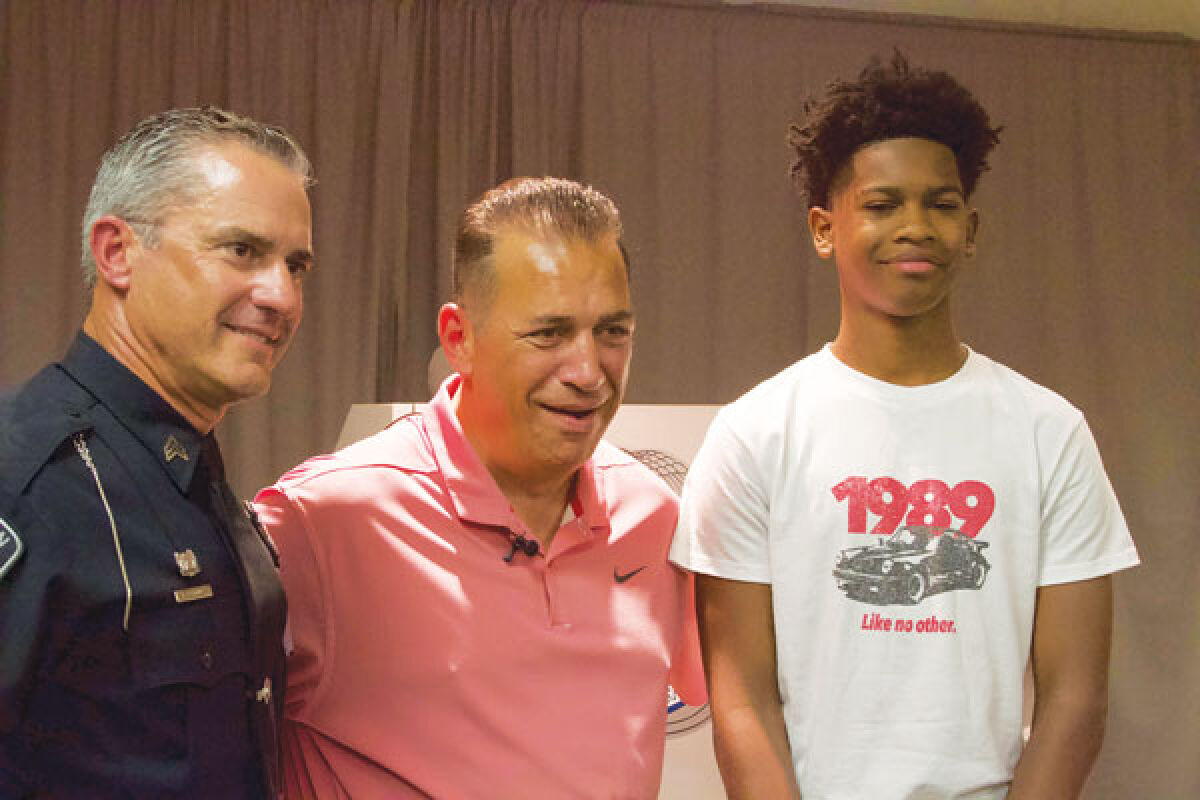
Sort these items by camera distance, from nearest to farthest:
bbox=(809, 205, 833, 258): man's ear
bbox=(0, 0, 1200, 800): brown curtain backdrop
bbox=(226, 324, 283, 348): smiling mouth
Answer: bbox=(226, 324, 283, 348): smiling mouth
bbox=(809, 205, 833, 258): man's ear
bbox=(0, 0, 1200, 800): brown curtain backdrop

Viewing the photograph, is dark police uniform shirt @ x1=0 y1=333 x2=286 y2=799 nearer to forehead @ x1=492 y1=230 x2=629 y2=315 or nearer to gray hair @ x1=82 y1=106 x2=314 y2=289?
gray hair @ x1=82 y1=106 x2=314 y2=289

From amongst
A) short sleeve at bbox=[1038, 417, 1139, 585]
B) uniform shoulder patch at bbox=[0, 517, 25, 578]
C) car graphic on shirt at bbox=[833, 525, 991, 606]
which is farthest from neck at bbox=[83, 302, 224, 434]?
short sleeve at bbox=[1038, 417, 1139, 585]

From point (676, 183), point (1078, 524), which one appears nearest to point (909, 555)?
point (1078, 524)

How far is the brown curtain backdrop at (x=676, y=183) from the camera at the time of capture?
13.9 feet

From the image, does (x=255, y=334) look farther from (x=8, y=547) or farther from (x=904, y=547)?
(x=904, y=547)

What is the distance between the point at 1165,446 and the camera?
16.1ft

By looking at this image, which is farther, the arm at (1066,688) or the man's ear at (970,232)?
the man's ear at (970,232)

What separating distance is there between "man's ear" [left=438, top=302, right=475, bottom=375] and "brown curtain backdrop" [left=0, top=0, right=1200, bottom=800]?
2.63 meters

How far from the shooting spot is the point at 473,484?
1684 millimetres

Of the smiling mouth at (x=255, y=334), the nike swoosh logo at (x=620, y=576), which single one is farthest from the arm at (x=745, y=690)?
the smiling mouth at (x=255, y=334)

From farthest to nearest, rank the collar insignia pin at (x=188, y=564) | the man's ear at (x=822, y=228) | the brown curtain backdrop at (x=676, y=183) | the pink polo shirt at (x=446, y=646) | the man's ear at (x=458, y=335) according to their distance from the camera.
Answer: the brown curtain backdrop at (x=676, y=183)
the man's ear at (x=822, y=228)
the man's ear at (x=458, y=335)
the pink polo shirt at (x=446, y=646)
the collar insignia pin at (x=188, y=564)

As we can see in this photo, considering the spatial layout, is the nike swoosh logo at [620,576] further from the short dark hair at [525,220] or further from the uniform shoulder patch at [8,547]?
the uniform shoulder patch at [8,547]

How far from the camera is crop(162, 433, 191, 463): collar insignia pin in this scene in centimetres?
130

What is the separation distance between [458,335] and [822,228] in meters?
0.60
